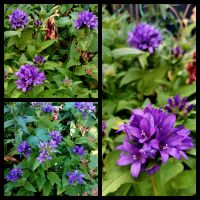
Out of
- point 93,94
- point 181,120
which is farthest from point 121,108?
point 93,94

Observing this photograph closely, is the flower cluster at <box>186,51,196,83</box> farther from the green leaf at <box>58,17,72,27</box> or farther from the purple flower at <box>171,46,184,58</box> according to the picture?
the green leaf at <box>58,17,72,27</box>

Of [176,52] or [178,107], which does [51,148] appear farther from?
[176,52]

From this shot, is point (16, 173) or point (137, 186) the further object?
point (137, 186)

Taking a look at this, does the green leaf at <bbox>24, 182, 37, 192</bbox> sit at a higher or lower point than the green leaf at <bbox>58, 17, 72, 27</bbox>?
lower

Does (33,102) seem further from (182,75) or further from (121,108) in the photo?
(182,75)

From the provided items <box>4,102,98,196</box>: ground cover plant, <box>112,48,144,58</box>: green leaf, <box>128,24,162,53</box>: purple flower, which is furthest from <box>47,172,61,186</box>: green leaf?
<box>128,24,162,53</box>: purple flower

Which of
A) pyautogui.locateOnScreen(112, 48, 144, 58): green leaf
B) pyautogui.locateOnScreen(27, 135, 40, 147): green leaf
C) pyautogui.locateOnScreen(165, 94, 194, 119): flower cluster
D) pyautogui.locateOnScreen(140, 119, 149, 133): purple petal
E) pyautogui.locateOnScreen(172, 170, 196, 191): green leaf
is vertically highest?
pyautogui.locateOnScreen(112, 48, 144, 58): green leaf
